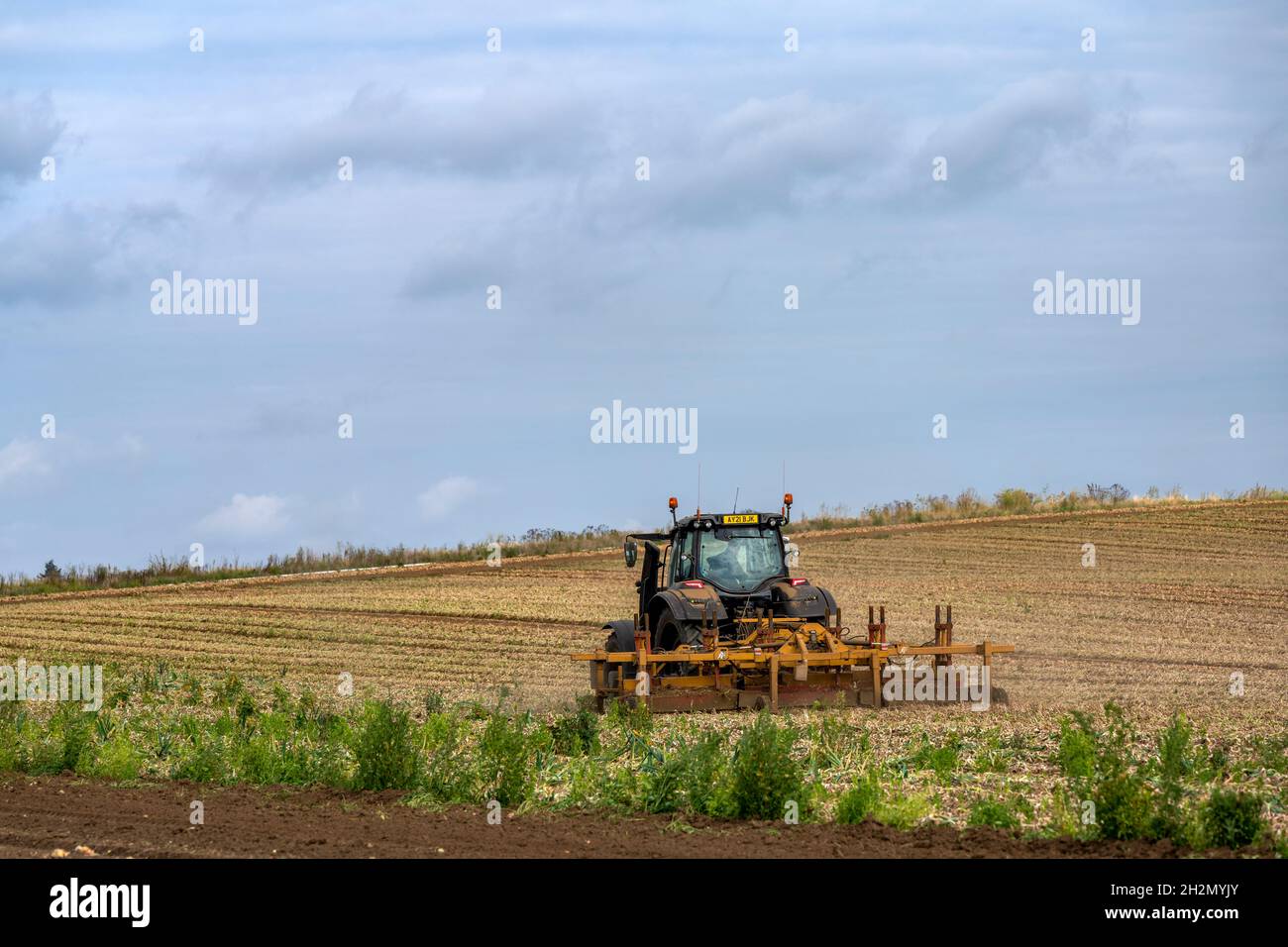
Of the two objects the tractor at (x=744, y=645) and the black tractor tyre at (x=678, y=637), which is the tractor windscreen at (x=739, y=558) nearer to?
the tractor at (x=744, y=645)

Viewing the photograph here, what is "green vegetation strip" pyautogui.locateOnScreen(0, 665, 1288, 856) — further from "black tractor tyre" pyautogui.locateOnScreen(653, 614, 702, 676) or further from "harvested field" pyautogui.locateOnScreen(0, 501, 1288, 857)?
"black tractor tyre" pyautogui.locateOnScreen(653, 614, 702, 676)

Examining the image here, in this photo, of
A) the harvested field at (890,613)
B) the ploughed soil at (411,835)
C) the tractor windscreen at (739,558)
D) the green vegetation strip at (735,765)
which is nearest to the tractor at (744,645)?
the tractor windscreen at (739,558)

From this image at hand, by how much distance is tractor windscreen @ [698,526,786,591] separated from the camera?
18.2m

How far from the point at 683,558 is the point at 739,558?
0.66 meters

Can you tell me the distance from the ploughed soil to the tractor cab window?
6.67 metres

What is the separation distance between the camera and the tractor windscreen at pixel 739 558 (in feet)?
59.6

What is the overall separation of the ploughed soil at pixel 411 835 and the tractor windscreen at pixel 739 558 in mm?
6786

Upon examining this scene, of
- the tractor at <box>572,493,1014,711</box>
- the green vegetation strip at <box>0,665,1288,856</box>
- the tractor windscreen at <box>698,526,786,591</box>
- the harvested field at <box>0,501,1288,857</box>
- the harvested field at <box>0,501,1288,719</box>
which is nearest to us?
the green vegetation strip at <box>0,665,1288,856</box>

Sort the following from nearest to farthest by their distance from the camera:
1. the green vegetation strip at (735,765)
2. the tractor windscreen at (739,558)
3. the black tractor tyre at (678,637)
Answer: the green vegetation strip at (735,765)
the black tractor tyre at (678,637)
the tractor windscreen at (739,558)

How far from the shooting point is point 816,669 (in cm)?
1697

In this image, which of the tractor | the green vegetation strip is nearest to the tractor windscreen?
the tractor
